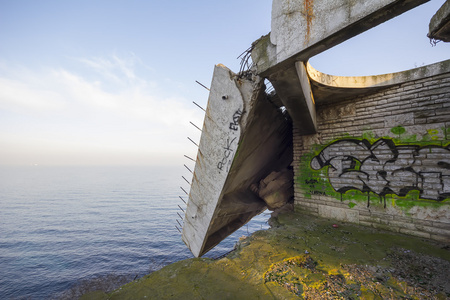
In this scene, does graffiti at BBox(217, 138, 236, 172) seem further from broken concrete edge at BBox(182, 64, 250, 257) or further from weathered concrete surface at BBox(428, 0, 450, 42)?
weathered concrete surface at BBox(428, 0, 450, 42)

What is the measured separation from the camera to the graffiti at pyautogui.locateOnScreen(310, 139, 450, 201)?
15.6 ft

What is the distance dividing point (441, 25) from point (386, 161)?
3.83m

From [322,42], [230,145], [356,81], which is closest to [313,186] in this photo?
[356,81]

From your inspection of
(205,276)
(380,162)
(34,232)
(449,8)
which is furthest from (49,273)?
(449,8)

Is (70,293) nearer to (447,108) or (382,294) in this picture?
(382,294)

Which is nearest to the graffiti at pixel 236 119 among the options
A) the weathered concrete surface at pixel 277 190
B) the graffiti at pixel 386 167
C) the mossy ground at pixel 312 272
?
the mossy ground at pixel 312 272

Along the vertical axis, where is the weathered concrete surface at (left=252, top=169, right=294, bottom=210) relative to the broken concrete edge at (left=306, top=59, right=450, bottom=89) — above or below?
below

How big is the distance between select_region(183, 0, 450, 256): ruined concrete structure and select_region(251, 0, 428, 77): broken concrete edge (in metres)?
0.02

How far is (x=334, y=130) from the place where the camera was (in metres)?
6.49

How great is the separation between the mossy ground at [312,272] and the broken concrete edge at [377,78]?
165 inches

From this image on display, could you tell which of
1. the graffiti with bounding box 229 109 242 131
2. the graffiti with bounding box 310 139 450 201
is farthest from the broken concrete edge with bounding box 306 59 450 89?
the graffiti with bounding box 229 109 242 131

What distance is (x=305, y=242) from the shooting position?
474 centimetres

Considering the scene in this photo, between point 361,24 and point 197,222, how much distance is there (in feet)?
22.2

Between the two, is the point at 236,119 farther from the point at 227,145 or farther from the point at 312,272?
the point at 312,272
